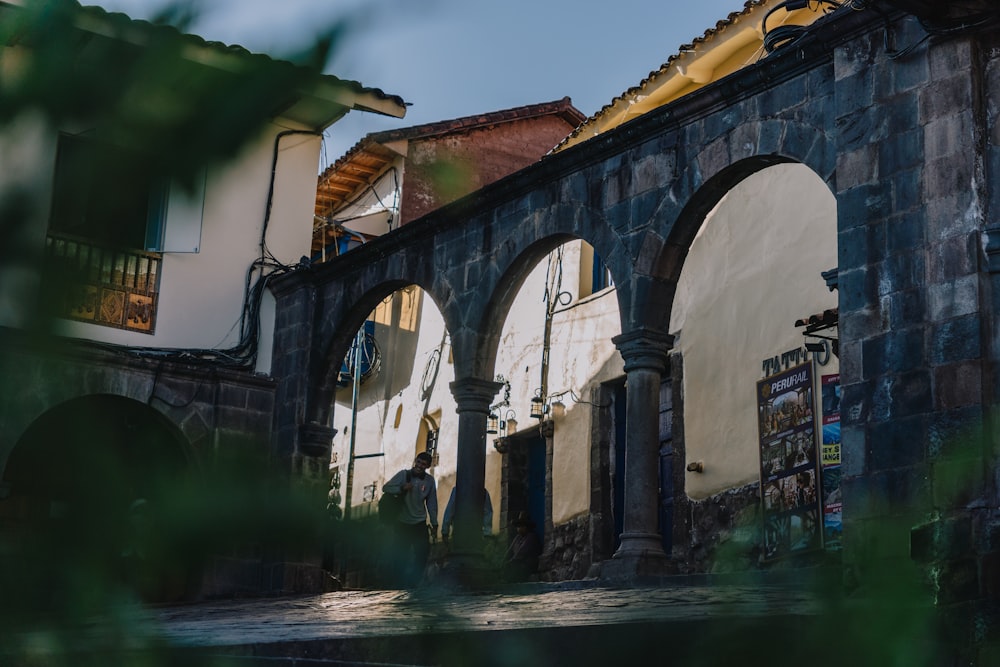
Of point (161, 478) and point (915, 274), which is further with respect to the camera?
point (915, 274)

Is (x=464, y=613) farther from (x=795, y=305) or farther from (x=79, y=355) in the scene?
(x=795, y=305)

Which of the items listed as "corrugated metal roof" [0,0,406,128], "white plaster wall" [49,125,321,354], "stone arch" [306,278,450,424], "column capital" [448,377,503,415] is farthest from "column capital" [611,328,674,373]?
"corrugated metal roof" [0,0,406,128]

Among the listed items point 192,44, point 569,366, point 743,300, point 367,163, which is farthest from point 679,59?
point 192,44

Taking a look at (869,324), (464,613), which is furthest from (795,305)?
(464,613)

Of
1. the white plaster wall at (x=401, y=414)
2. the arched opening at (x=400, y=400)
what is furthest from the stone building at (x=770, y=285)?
the arched opening at (x=400, y=400)

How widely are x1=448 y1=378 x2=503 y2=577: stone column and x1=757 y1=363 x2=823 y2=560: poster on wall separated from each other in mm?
2332

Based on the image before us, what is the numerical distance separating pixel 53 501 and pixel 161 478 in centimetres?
10

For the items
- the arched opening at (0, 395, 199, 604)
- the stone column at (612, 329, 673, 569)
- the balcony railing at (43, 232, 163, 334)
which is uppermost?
the stone column at (612, 329, 673, 569)

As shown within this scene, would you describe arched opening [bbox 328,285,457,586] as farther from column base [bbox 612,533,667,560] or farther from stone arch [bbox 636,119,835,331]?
column base [bbox 612,533,667,560]

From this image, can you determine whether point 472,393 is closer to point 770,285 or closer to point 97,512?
point 770,285

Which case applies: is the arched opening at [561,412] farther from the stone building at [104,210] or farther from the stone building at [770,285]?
the stone building at [104,210]

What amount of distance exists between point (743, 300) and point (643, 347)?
3895 mm

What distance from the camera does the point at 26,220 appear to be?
1.09m

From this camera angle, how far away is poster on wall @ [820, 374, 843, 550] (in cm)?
1178
